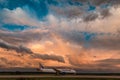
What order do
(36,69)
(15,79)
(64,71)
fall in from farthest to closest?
(36,69) → (64,71) → (15,79)

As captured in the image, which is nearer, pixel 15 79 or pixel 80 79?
pixel 15 79

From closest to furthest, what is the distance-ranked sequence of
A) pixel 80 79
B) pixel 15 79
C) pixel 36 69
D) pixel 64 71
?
pixel 15 79
pixel 80 79
pixel 64 71
pixel 36 69

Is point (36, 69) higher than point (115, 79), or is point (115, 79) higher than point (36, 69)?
point (36, 69)

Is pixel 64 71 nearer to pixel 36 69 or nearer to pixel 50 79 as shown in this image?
pixel 36 69

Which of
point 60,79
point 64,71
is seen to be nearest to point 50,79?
point 60,79

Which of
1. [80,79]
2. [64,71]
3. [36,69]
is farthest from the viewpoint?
[36,69]

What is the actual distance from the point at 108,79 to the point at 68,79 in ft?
35.6

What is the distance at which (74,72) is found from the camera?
9738 centimetres

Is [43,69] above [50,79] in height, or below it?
above

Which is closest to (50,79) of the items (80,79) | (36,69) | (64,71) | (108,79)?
(80,79)

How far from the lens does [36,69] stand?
107438mm

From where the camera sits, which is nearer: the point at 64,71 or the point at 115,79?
the point at 115,79

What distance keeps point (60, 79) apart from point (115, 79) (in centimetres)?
1495

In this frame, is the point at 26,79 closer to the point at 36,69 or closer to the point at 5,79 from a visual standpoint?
the point at 5,79
